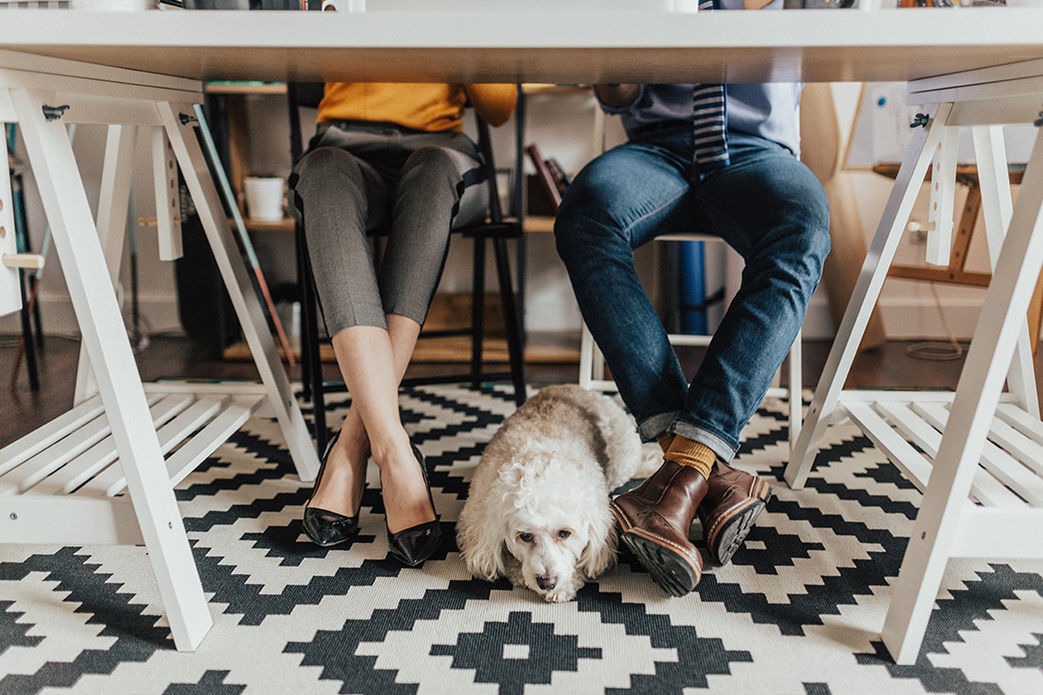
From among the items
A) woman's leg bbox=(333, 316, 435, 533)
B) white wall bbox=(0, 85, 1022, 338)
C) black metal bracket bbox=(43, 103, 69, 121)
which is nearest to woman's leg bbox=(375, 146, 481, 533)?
woman's leg bbox=(333, 316, 435, 533)

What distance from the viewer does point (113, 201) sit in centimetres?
155

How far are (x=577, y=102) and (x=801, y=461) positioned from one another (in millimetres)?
1739

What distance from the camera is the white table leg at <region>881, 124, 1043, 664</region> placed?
96 centimetres

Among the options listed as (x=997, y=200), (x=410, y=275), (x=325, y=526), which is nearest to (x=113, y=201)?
(x=410, y=275)

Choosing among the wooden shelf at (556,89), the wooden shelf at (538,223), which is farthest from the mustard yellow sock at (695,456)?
the wooden shelf at (556,89)

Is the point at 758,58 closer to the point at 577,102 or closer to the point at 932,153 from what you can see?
the point at 932,153

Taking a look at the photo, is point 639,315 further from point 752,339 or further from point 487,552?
point 487,552

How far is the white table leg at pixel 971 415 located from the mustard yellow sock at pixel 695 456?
284 mm

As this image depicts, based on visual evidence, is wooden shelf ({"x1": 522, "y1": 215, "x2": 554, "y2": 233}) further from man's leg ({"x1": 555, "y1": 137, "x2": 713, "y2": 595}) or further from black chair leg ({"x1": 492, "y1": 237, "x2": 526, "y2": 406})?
man's leg ({"x1": 555, "y1": 137, "x2": 713, "y2": 595})

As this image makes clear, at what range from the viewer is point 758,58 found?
102 centimetres

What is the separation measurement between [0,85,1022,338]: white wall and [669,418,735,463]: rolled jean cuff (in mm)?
1765

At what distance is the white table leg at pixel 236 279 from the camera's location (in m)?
1.37

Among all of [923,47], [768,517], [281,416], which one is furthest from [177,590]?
[923,47]

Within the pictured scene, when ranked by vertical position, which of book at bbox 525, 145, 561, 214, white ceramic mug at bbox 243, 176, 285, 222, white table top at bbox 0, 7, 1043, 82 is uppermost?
white table top at bbox 0, 7, 1043, 82
